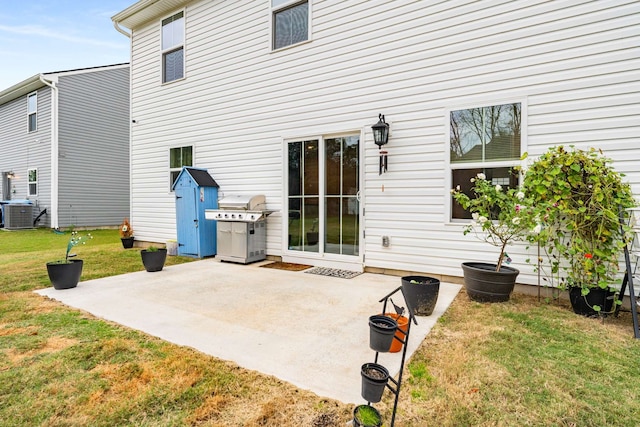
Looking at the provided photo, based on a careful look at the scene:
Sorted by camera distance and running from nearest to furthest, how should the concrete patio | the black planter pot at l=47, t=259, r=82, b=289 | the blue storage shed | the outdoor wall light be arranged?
the concrete patio → the black planter pot at l=47, t=259, r=82, b=289 → the outdoor wall light → the blue storage shed

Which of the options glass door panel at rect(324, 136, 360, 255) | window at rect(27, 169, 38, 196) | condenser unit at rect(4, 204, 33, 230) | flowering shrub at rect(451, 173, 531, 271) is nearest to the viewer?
flowering shrub at rect(451, 173, 531, 271)

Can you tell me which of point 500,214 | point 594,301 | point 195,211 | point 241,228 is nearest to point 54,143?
point 195,211

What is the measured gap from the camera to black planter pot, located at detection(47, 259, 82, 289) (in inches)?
157

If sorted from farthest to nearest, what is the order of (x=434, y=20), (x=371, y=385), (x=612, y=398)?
→ (x=434, y=20), (x=612, y=398), (x=371, y=385)

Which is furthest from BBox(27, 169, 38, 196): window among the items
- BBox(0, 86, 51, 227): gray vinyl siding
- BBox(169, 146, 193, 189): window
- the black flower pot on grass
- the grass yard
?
the grass yard

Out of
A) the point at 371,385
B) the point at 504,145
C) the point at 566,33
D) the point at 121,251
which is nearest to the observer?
the point at 371,385

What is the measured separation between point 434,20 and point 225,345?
4.68m

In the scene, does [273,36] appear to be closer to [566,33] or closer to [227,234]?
[227,234]

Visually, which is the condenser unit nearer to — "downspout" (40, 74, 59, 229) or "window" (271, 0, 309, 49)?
"downspout" (40, 74, 59, 229)

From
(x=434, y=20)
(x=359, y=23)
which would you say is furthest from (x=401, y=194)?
(x=359, y=23)

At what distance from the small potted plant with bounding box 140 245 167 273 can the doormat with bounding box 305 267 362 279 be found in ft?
7.47

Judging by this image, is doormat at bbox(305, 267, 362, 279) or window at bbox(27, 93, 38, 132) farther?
window at bbox(27, 93, 38, 132)

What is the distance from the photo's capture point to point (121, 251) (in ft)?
23.8

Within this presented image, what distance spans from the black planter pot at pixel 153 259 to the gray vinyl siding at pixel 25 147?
962 centimetres
